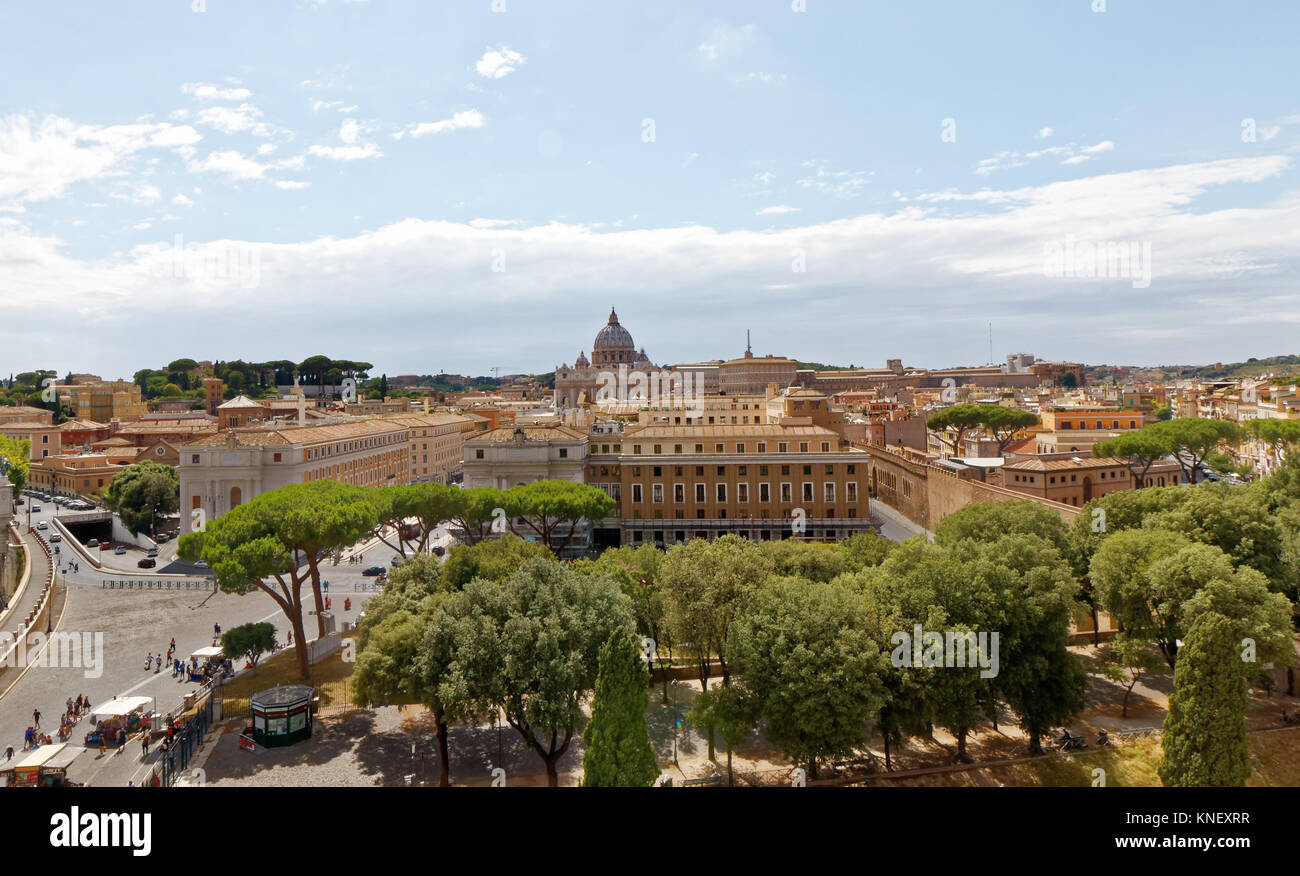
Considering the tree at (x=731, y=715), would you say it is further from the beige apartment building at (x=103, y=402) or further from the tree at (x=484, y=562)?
the beige apartment building at (x=103, y=402)

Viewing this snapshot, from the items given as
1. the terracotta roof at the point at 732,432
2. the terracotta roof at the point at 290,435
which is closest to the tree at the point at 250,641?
the terracotta roof at the point at 732,432

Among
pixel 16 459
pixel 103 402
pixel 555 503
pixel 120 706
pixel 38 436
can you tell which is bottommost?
pixel 120 706

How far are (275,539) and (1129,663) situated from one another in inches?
939

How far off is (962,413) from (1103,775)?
189 feet

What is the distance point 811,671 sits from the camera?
15.9 meters

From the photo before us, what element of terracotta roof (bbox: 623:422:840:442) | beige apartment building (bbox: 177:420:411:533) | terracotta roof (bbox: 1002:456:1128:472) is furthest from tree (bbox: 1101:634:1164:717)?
beige apartment building (bbox: 177:420:411:533)

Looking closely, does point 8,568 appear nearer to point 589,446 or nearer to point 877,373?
point 589,446

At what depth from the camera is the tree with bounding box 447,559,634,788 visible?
16.4 m

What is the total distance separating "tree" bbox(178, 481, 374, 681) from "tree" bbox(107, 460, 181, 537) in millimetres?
30721

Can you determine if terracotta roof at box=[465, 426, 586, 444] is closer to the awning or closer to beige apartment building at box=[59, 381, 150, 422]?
the awning

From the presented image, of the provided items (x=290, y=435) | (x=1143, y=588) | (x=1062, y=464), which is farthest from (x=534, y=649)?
(x=290, y=435)

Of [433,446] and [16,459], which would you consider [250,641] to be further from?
[433,446]

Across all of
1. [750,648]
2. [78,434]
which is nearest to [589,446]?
[750,648]

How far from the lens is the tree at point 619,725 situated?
13.8m
